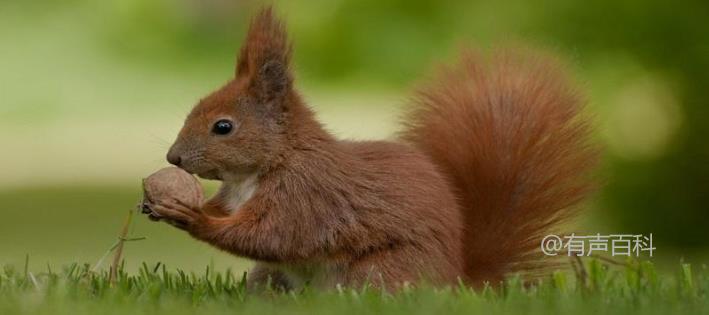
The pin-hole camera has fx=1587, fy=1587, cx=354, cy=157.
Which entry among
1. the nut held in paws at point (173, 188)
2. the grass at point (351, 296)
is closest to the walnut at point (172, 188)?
the nut held in paws at point (173, 188)

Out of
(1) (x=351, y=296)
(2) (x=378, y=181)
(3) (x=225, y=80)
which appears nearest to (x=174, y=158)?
(2) (x=378, y=181)

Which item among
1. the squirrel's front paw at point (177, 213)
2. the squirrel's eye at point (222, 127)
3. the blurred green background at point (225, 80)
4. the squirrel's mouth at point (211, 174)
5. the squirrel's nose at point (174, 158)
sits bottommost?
the squirrel's front paw at point (177, 213)

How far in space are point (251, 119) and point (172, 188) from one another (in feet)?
0.88

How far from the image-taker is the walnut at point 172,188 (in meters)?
3.79

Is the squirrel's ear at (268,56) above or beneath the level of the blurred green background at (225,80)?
beneath

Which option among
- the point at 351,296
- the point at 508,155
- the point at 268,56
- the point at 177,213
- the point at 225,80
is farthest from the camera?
the point at 225,80

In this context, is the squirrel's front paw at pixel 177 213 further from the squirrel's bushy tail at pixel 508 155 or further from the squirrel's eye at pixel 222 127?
the squirrel's bushy tail at pixel 508 155

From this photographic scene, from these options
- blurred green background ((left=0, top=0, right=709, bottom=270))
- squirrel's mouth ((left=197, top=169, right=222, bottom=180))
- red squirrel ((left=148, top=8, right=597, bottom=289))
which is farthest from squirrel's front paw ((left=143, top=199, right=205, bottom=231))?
blurred green background ((left=0, top=0, right=709, bottom=270))

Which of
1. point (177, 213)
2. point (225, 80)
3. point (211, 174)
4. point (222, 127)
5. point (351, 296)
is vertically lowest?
point (351, 296)

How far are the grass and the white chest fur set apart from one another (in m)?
0.22

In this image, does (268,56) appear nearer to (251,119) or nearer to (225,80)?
(251,119)

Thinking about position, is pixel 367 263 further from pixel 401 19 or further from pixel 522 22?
pixel 401 19

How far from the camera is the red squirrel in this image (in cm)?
380

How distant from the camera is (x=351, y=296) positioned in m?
3.58
